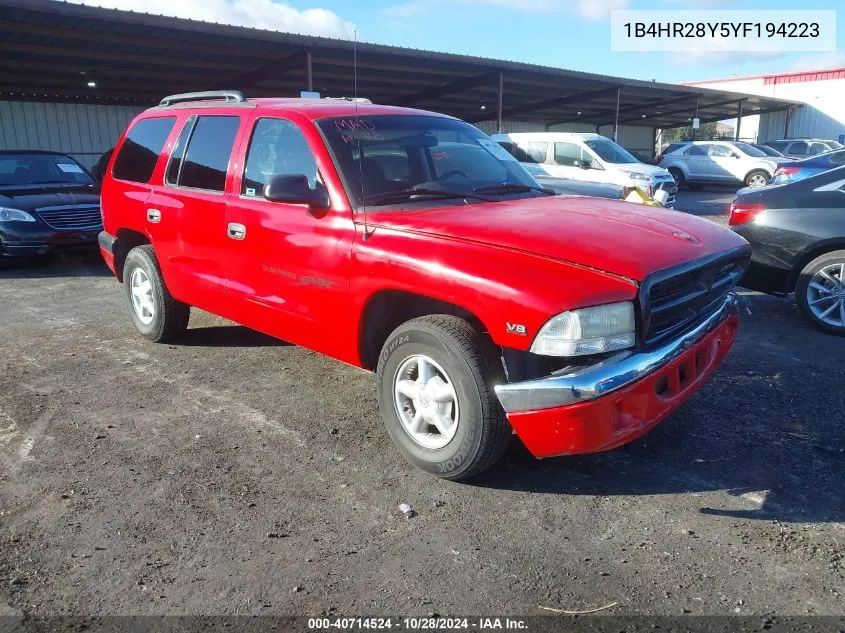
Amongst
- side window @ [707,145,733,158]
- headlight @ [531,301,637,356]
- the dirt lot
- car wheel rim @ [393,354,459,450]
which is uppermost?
side window @ [707,145,733,158]

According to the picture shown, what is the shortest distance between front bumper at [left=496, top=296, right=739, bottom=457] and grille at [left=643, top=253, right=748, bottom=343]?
0.38ft

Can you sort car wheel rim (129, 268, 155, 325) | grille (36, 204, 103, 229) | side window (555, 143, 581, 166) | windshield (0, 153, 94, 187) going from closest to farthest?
car wheel rim (129, 268, 155, 325), grille (36, 204, 103, 229), windshield (0, 153, 94, 187), side window (555, 143, 581, 166)

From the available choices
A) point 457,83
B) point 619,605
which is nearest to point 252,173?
point 619,605

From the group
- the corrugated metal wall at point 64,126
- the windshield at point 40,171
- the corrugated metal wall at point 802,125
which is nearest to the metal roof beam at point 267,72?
the corrugated metal wall at point 64,126

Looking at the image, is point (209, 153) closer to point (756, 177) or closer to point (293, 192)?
point (293, 192)

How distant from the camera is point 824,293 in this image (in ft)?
18.8

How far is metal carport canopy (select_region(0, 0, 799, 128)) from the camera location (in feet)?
41.0

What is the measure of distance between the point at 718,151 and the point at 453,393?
890 inches

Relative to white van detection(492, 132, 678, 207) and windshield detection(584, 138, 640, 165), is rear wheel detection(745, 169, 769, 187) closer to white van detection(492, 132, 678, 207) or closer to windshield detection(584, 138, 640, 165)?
white van detection(492, 132, 678, 207)

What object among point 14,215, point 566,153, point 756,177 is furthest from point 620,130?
point 14,215

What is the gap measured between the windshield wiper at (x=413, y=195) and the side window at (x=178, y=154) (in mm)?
1861

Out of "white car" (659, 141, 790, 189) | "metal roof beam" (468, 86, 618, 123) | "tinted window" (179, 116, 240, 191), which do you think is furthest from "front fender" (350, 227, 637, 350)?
"metal roof beam" (468, 86, 618, 123)

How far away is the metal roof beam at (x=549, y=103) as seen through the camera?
24578mm

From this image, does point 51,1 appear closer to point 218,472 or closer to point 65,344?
point 65,344
